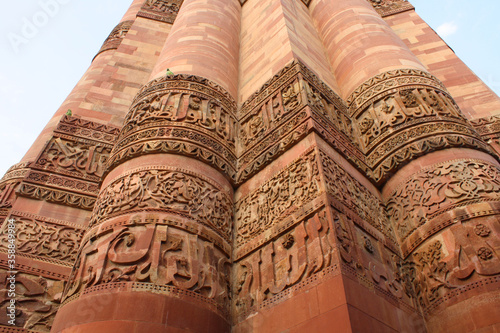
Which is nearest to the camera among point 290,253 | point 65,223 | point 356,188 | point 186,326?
point 186,326

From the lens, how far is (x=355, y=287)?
3164mm

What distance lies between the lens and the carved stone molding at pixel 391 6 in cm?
1127

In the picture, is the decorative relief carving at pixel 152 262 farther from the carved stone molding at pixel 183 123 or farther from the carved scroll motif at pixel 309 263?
the carved stone molding at pixel 183 123

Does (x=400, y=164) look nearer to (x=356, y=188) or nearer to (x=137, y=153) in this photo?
(x=356, y=188)

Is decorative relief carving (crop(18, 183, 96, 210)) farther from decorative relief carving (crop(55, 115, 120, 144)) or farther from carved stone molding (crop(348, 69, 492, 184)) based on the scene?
carved stone molding (crop(348, 69, 492, 184))

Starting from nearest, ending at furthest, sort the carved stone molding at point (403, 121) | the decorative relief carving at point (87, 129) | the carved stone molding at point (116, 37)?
the carved stone molding at point (403, 121) < the decorative relief carving at point (87, 129) < the carved stone molding at point (116, 37)

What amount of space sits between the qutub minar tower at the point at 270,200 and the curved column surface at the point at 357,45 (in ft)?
0.16

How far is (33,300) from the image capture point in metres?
4.83

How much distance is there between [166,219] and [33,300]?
2313 millimetres

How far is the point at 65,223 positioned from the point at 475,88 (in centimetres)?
822

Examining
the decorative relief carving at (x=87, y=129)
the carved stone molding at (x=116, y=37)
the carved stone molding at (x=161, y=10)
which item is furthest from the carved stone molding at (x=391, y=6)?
the decorative relief carving at (x=87, y=129)

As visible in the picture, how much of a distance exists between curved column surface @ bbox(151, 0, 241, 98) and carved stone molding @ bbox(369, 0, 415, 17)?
16.1 ft

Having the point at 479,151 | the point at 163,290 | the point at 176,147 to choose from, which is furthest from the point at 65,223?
the point at 479,151

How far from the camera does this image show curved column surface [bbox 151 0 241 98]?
6.87 meters
